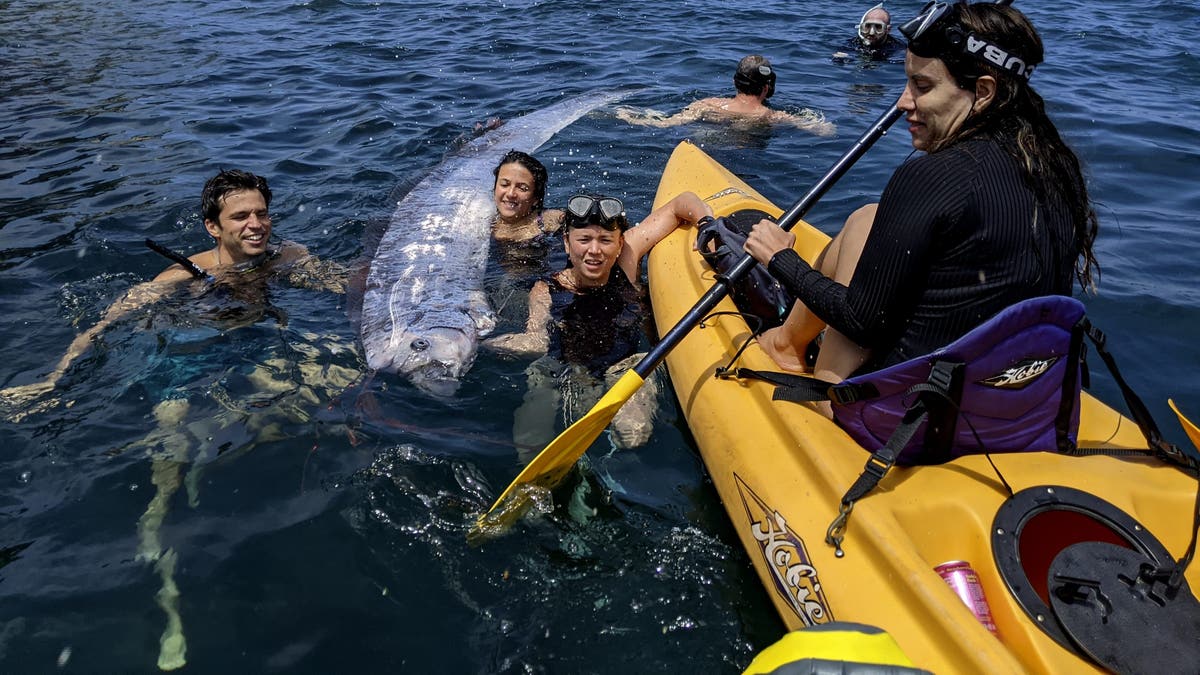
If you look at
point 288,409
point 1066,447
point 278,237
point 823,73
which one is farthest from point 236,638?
point 823,73

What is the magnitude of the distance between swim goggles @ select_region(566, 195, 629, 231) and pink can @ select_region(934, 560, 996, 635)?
2.77 meters

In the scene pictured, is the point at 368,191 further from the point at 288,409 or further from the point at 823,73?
the point at 823,73

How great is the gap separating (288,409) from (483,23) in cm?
1068

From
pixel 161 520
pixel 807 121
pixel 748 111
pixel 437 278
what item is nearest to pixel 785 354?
pixel 437 278

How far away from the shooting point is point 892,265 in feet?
8.61

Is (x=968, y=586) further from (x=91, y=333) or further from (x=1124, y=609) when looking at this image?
(x=91, y=333)

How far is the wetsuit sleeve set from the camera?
8.30 feet

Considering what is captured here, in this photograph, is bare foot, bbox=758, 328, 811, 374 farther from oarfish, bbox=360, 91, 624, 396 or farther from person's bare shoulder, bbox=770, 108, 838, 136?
person's bare shoulder, bbox=770, 108, 838, 136

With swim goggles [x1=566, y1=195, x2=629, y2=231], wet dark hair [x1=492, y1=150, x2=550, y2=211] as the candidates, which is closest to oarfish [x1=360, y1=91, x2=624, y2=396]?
wet dark hair [x1=492, y1=150, x2=550, y2=211]

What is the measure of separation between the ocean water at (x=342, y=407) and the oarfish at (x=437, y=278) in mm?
180

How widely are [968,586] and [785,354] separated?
1.42m

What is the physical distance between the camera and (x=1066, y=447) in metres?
2.90

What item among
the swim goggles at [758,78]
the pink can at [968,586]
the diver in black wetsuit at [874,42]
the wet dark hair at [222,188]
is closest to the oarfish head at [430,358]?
the wet dark hair at [222,188]

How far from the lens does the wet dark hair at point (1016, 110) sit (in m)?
2.52
